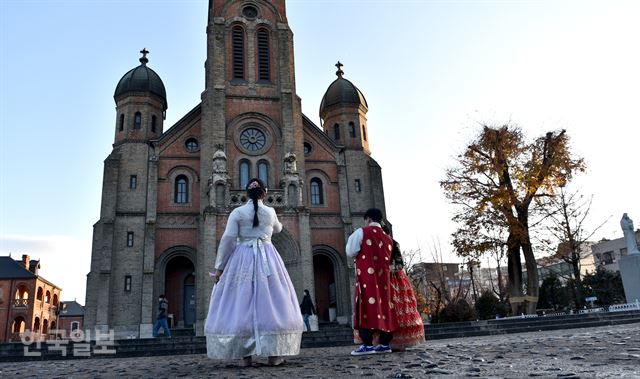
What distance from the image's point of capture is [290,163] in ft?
84.3

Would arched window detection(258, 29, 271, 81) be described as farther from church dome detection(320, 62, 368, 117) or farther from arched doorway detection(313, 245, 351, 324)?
arched doorway detection(313, 245, 351, 324)

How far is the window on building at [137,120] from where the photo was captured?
92.1ft

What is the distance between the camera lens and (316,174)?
28.5m

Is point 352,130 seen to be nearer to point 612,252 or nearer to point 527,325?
point 527,325

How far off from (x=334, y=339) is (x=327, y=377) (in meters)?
10.3

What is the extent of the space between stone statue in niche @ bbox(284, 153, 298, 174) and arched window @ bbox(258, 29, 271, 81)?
6.14 meters

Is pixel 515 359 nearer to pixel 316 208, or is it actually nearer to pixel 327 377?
pixel 327 377

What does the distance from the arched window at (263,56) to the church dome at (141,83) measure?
21.3 feet

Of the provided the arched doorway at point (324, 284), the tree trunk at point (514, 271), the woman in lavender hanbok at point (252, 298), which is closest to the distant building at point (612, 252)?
the tree trunk at point (514, 271)

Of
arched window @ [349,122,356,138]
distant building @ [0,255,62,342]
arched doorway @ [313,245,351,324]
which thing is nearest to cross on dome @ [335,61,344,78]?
arched window @ [349,122,356,138]

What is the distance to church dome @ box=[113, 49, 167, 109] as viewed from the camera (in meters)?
28.7

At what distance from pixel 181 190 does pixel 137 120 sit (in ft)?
17.7

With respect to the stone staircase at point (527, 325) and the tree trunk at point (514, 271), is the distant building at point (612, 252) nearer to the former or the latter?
the tree trunk at point (514, 271)

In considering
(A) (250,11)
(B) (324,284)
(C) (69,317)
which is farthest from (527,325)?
(C) (69,317)
